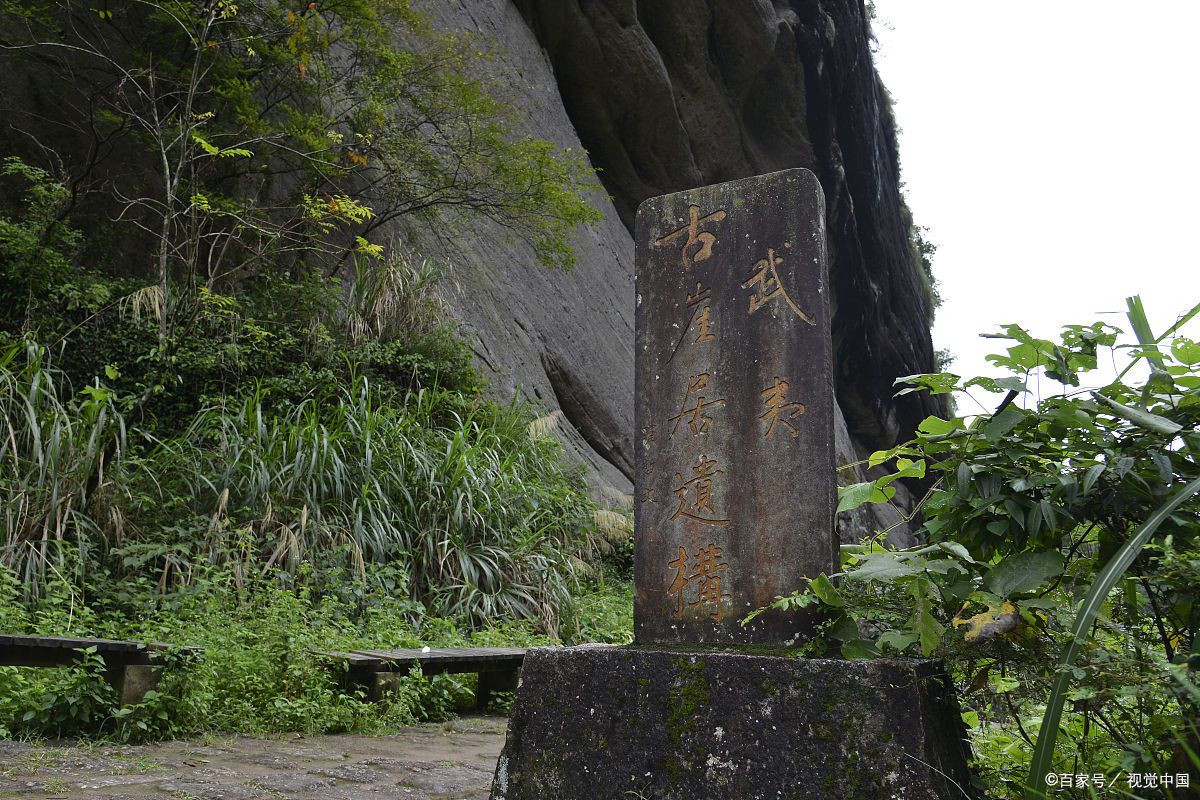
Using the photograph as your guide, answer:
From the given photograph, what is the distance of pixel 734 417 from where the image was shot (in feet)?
8.72

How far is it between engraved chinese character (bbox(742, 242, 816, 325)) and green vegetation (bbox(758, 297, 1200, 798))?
1.83 feet

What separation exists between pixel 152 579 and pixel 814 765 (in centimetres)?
407

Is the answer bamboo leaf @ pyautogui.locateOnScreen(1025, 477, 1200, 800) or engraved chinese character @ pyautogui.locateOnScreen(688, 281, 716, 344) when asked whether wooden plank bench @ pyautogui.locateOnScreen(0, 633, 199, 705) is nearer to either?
engraved chinese character @ pyautogui.locateOnScreen(688, 281, 716, 344)

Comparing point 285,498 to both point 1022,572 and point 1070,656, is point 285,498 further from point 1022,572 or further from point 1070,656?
point 1070,656

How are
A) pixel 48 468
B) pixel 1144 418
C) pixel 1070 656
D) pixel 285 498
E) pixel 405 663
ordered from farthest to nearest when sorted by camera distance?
pixel 285 498, pixel 48 468, pixel 405 663, pixel 1144 418, pixel 1070 656

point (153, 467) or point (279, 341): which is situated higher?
point (279, 341)

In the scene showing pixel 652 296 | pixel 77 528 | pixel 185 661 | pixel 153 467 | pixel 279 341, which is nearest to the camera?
pixel 652 296

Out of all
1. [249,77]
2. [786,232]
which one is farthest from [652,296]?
[249,77]

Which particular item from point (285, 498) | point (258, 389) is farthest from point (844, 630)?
point (258, 389)

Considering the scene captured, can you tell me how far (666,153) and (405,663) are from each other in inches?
437

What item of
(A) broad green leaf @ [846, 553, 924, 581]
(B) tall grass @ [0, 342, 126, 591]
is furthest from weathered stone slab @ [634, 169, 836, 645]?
(B) tall grass @ [0, 342, 126, 591]

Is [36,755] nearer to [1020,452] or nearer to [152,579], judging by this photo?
[152,579]

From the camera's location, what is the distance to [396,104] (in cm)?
848

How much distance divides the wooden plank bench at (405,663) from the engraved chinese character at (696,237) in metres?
1.86
